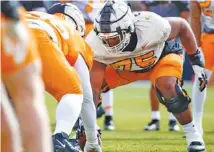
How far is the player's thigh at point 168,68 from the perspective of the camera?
19.0 feet

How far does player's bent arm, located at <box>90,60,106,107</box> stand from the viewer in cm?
577

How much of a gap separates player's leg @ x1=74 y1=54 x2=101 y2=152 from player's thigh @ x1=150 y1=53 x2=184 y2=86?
2.69ft

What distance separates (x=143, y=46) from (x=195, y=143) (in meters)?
0.78

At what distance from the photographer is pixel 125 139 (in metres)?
7.01

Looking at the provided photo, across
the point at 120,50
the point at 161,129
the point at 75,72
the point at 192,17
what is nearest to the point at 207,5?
the point at 192,17

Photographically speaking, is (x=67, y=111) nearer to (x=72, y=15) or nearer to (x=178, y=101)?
(x=72, y=15)

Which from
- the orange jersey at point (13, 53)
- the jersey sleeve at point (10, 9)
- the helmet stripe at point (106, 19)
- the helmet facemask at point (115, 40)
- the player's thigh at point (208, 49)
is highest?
the jersey sleeve at point (10, 9)

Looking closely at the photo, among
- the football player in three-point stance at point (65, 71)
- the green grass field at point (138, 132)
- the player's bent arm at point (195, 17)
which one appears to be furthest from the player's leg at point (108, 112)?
the football player in three-point stance at point (65, 71)

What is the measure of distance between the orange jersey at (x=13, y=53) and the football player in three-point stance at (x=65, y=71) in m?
0.86

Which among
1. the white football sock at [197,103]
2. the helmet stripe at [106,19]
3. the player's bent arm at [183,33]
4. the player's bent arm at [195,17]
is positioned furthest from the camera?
the player's bent arm at [195,17]

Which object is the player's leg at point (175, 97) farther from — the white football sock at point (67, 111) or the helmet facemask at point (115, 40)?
the white football sock at point (67, 111)

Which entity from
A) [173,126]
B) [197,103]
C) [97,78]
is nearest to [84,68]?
[97,78]

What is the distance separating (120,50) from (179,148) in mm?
945

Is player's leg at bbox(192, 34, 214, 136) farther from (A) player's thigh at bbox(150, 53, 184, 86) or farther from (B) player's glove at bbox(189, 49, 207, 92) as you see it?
(A) player's thigh at bbox(150, 53, 184, 86)
